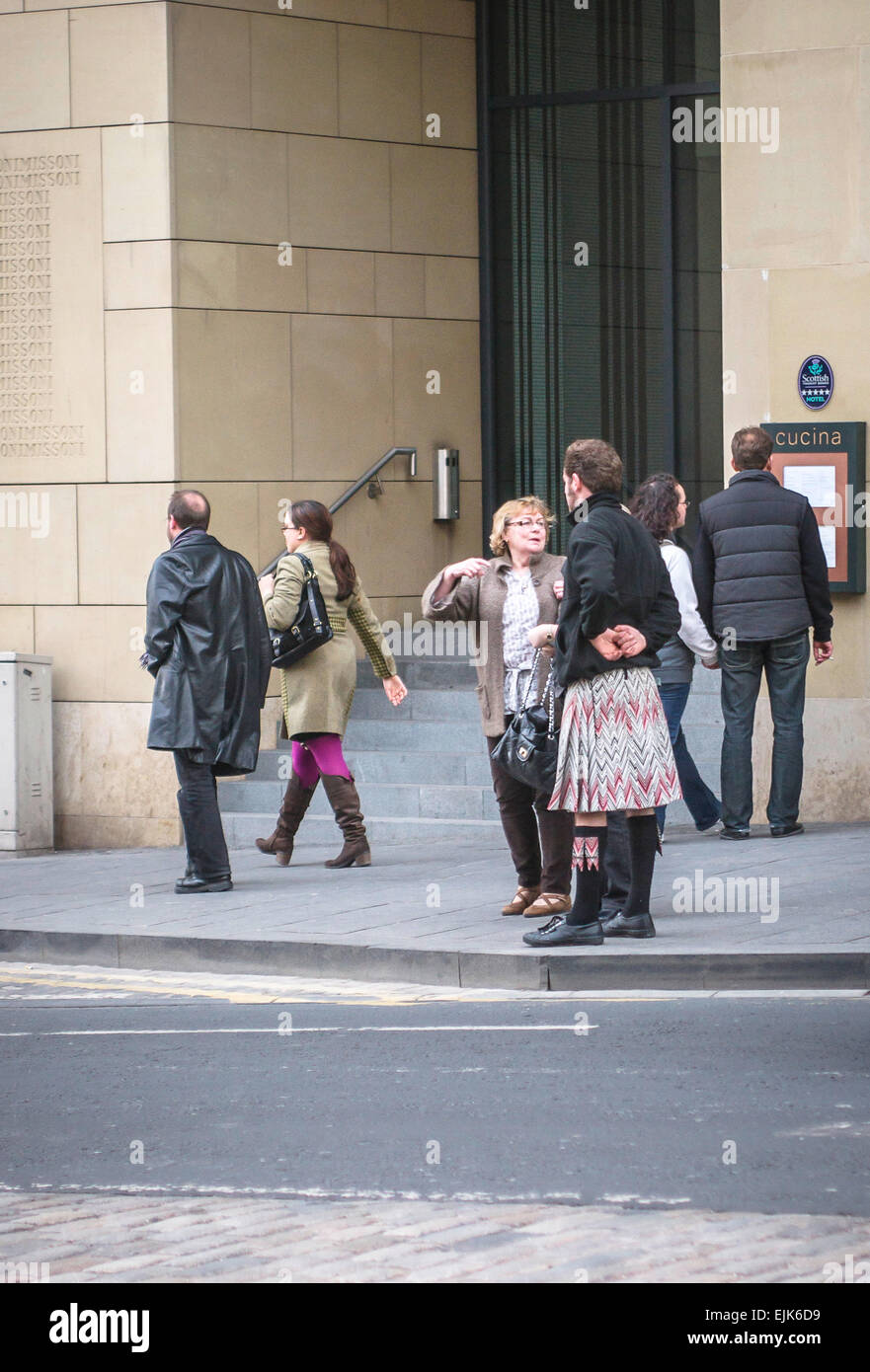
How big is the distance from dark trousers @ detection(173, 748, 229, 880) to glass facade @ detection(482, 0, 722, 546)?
18.5 ft

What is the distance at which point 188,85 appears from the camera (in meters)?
13.6

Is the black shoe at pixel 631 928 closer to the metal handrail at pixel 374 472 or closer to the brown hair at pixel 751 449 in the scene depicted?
the brown hair at pixel 751 449

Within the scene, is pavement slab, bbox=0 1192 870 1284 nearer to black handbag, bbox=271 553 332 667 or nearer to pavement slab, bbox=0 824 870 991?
pavement slab, bbox=0 824 870 991

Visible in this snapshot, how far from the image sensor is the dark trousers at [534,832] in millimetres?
9062

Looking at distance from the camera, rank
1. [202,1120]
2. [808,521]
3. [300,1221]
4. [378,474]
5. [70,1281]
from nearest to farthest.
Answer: [70,1281], [300,1221], [202,1120], [808,521], [378,474]

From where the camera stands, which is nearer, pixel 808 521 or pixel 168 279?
pixel 808 521

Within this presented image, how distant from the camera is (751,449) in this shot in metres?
11.5

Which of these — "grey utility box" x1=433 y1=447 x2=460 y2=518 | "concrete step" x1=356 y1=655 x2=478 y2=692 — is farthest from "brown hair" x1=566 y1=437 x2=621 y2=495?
"grey utility box" x1=433 y1=447 x2=460 y2=518

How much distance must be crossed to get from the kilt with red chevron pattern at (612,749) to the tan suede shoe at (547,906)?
932mm

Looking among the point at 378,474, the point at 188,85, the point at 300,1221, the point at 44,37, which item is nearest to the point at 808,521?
the point at 378,474

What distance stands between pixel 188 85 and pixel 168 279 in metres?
1.31

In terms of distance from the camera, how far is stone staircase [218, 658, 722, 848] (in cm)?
1261

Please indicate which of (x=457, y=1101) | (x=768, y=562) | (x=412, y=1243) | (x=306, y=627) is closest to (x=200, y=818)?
(x=306, y=627)
